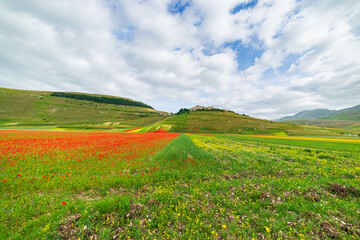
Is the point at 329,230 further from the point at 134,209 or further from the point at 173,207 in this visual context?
the point at 134,209

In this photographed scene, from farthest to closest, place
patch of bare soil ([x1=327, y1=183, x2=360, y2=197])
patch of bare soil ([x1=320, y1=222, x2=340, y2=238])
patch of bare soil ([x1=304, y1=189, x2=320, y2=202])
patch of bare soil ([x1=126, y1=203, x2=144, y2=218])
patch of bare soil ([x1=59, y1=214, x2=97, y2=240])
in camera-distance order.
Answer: patch of bare soil ([x1=327, y1=183, x2=360, y2=197]) < patch of bare soil ([x1=304, y1=189, x2=320, y2=202]) < patch of bare soil ([x1=126, y1=203, x2=144, y2=218]) < patch of bare soil ([x1=320, y1=222, x2=340, y2=238]) < patch of bare soil ([x1=59, y1=214, x2=97, y2=240])

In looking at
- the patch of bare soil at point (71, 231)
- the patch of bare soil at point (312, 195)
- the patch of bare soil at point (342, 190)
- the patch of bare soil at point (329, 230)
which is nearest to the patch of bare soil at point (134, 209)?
the patch of bare soil at point (71, 231)

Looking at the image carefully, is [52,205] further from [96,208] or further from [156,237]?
[156,237]

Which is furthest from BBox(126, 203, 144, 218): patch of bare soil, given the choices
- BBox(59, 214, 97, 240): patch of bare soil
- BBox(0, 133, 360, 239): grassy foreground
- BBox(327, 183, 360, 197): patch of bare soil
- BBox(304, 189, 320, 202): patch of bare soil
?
BBox(327, 183, 360, 197): patch of bare soil

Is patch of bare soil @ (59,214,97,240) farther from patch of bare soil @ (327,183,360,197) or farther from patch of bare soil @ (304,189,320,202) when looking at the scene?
patch of bare soil @ (327,183,360,197)

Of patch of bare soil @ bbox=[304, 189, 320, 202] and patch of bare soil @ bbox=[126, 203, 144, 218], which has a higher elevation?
patch of bare soil @ bbox=[126, 203, 144, 218]

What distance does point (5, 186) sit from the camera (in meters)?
6.89

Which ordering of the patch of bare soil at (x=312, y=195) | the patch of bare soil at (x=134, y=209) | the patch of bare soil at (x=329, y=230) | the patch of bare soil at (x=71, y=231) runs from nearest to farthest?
the patch of bare soil at (x=71, y=231)
the patch of bare soil at (x=329, y=230)
the patch of bare soil at (x=134, y=209)
the patch of bare soil at (x=312, y=195)

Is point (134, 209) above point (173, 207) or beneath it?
above

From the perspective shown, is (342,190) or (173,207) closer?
(173,207)

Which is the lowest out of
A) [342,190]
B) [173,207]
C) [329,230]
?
[173,207]

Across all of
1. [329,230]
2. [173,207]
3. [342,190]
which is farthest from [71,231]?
[342,190]

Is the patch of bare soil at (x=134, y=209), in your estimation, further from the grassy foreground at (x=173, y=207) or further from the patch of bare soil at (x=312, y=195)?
the patch of bare soil at (x=312, y=195)

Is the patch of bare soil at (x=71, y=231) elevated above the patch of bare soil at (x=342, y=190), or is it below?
above
